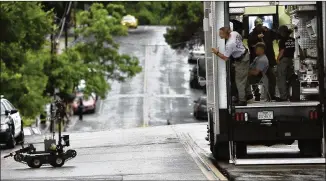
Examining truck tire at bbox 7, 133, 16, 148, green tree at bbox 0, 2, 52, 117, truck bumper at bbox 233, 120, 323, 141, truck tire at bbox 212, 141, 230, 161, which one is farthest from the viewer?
green tree at bbox 0, 2, 52, 117

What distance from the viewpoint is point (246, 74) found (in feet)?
51.2

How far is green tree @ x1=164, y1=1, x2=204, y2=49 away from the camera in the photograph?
192 ft

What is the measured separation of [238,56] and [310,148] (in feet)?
7.22

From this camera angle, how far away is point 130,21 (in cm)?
7175

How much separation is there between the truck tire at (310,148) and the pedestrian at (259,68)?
1216 mm

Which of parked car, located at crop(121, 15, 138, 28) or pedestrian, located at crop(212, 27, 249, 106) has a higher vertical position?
parked car, located at crop(121, 15, 138, 28)

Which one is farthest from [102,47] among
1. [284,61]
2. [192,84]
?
[284,61]

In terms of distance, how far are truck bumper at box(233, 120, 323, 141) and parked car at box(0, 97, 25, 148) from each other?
556 cm

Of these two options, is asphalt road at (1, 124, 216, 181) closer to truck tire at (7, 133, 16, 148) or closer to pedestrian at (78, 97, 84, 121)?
truck tire at (7, 133, 16, 148)

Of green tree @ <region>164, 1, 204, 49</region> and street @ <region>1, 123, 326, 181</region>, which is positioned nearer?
street @ <region>1, 123, 326, 181</region>

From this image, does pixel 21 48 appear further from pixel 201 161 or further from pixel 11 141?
pixel 201 161

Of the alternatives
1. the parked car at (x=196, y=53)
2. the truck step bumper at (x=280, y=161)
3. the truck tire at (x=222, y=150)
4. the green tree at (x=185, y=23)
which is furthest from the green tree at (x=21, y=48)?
the truck step bumper at (x=280, y=161)

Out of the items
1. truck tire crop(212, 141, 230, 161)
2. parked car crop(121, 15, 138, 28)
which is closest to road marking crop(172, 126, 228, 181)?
truck tire crop(212, 141, 230, 161)

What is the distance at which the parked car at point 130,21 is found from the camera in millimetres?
69062
